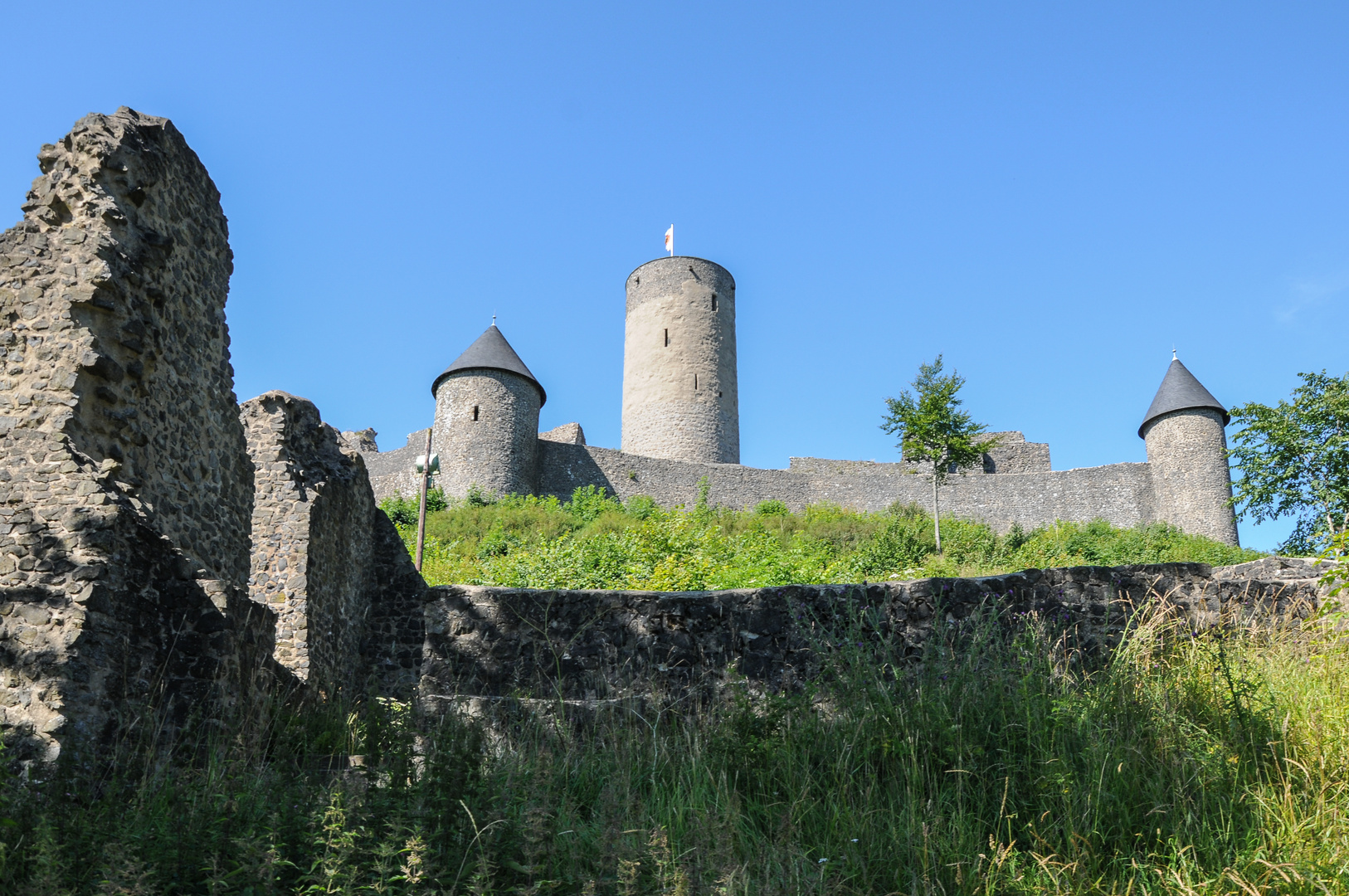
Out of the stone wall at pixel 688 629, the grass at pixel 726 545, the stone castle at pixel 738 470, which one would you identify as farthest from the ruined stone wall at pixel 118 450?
the stone castle at pixel 738 470

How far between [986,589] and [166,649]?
4.43m

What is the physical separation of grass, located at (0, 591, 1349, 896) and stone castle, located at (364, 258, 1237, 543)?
2535cm

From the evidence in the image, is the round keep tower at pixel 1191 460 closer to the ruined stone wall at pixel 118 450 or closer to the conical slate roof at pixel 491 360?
the conical slate roof at pixel 491 360

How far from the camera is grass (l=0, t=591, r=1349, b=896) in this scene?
301 cm

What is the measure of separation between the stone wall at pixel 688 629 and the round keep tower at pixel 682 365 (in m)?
30.1

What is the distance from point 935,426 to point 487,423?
1367cm

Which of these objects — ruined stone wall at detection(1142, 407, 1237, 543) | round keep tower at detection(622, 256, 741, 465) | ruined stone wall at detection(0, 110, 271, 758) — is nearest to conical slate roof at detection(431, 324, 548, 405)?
round keep tower at detection(622, 256, 741, 465)

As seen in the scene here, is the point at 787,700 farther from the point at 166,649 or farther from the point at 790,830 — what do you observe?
the point at 166,649

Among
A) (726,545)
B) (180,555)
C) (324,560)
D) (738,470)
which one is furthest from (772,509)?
(180,555)

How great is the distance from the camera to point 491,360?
30.8 metres

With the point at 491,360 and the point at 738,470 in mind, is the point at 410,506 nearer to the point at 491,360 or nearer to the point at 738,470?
the point at 491,360

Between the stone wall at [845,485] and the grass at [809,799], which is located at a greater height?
the stone wall at [845,485]

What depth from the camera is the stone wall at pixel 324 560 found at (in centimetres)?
936

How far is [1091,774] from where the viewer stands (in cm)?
356
